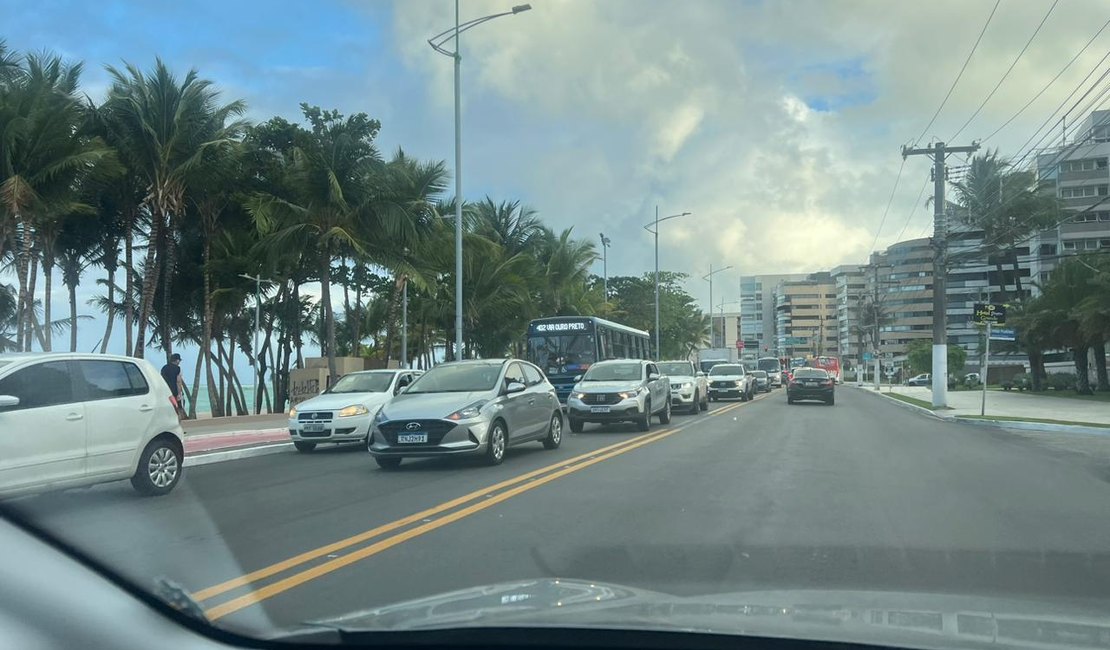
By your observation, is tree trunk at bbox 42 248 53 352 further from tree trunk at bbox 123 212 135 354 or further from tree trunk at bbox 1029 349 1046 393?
tree trunk at bbox 1029 349 1046 393

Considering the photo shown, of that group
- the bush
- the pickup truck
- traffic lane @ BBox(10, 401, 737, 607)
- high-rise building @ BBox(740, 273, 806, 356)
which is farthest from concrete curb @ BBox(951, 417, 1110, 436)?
high-rise building @ BBox(740, 273, 806, 356)

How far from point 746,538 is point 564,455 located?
7107 mm

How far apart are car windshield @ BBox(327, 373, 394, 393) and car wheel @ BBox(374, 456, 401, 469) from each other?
13.6 feet

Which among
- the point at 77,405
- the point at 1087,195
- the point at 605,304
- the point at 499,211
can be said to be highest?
the point at 1087,195

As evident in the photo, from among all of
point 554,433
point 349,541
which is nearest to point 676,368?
point 554,433

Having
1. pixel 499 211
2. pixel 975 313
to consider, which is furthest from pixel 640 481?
pixel 499 211

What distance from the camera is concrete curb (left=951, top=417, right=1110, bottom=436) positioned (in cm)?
2020

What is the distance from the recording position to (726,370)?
38.4m

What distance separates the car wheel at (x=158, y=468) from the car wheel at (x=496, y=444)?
13.7 feet

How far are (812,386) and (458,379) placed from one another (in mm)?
22808

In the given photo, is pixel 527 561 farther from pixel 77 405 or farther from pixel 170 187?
pixel 170 187

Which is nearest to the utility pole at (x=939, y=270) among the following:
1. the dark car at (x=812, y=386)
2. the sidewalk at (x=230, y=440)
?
the dark car at (x=812, y=386)

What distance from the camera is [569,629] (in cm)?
334

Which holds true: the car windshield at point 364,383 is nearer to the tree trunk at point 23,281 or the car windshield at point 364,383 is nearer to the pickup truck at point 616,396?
the pickup truck at point 616,396
